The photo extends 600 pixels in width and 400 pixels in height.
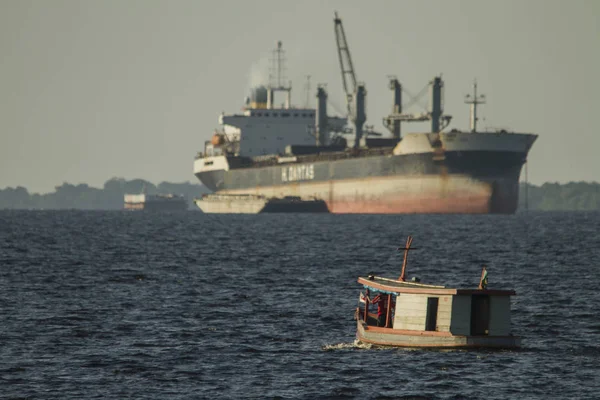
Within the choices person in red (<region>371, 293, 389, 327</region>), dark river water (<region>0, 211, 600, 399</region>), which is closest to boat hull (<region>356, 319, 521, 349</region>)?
dark river water (<region>0, 211, 600, 399</region>)

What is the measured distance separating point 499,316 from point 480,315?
56 cm

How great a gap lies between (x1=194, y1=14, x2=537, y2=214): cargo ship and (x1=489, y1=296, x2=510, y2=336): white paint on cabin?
99473 millimetres

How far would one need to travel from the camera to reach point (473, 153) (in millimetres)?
131125

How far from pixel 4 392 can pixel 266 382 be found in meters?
6.69

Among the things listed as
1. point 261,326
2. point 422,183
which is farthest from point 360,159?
point 261,326

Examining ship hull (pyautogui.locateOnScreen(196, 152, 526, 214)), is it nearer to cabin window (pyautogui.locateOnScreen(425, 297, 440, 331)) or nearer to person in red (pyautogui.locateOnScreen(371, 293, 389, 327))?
person in red (pyautogui.locateOnScreen(371, 293, 389, 327))

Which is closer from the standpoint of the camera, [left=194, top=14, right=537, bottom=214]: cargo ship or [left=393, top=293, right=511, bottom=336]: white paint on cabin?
[left=393, top=293, right=511, bottom=336]: white paint on cabin

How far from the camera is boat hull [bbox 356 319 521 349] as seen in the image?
32750 mm

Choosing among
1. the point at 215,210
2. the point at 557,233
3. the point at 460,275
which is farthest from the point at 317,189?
the point at 460,275

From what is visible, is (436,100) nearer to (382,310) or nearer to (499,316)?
(382,310)

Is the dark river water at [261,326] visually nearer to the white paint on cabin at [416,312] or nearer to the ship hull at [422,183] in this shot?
the white paint on cabin at [416,312]

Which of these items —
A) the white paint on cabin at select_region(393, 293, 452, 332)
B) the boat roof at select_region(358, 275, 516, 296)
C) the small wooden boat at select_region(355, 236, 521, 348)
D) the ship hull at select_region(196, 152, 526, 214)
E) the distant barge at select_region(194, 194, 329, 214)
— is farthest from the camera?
the distant barge at select_region(194, 194, 329, 214)

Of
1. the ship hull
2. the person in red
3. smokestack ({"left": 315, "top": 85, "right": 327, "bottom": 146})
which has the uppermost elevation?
smokestack ({"left": 315, "top": 85, "right": 327, "bottom": 146})

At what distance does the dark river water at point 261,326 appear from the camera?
28617mm
